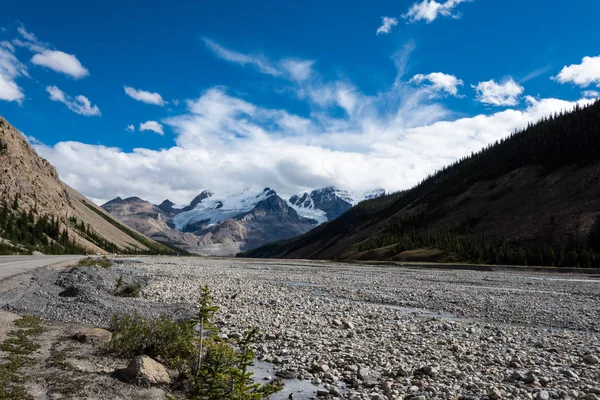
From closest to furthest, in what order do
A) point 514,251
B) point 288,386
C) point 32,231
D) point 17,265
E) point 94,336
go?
1. point 288,386
2. point 94,336
3. point 17,265
4. point 514,251
5. point 32,231

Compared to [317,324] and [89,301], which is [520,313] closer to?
[317,324]

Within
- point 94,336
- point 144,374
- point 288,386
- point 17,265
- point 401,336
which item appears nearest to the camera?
point 144,374

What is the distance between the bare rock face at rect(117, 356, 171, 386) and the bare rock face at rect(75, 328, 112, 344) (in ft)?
13.1

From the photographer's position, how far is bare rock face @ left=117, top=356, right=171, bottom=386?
36.3 feet

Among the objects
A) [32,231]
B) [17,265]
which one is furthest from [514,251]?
[32,231]

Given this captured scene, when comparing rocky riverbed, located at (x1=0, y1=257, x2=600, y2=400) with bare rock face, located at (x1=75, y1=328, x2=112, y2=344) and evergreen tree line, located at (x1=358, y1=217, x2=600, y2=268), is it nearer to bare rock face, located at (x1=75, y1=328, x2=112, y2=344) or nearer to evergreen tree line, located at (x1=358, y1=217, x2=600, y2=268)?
bare rock face, located at (x1=75, y1=328, x2=112, y2=344)

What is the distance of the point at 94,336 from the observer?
14.9m

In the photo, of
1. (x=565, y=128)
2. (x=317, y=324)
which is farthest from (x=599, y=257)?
(x=565, y=128)

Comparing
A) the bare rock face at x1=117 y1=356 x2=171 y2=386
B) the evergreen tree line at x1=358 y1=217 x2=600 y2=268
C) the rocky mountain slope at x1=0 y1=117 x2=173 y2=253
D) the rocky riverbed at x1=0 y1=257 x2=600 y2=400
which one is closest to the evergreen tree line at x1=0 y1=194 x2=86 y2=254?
the rocky mountain slope at x1=0 y1=117 x2=173 y2=253

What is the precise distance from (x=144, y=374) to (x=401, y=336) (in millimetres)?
11601

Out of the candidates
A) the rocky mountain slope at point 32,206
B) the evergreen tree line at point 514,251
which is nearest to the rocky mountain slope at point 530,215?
the evergreen tree line at point 514,251

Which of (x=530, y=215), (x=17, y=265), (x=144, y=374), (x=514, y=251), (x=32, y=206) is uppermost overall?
(x=530, y=215)

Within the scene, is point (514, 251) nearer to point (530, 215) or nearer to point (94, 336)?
point (530, 215)

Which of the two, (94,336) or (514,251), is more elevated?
(514,251)
